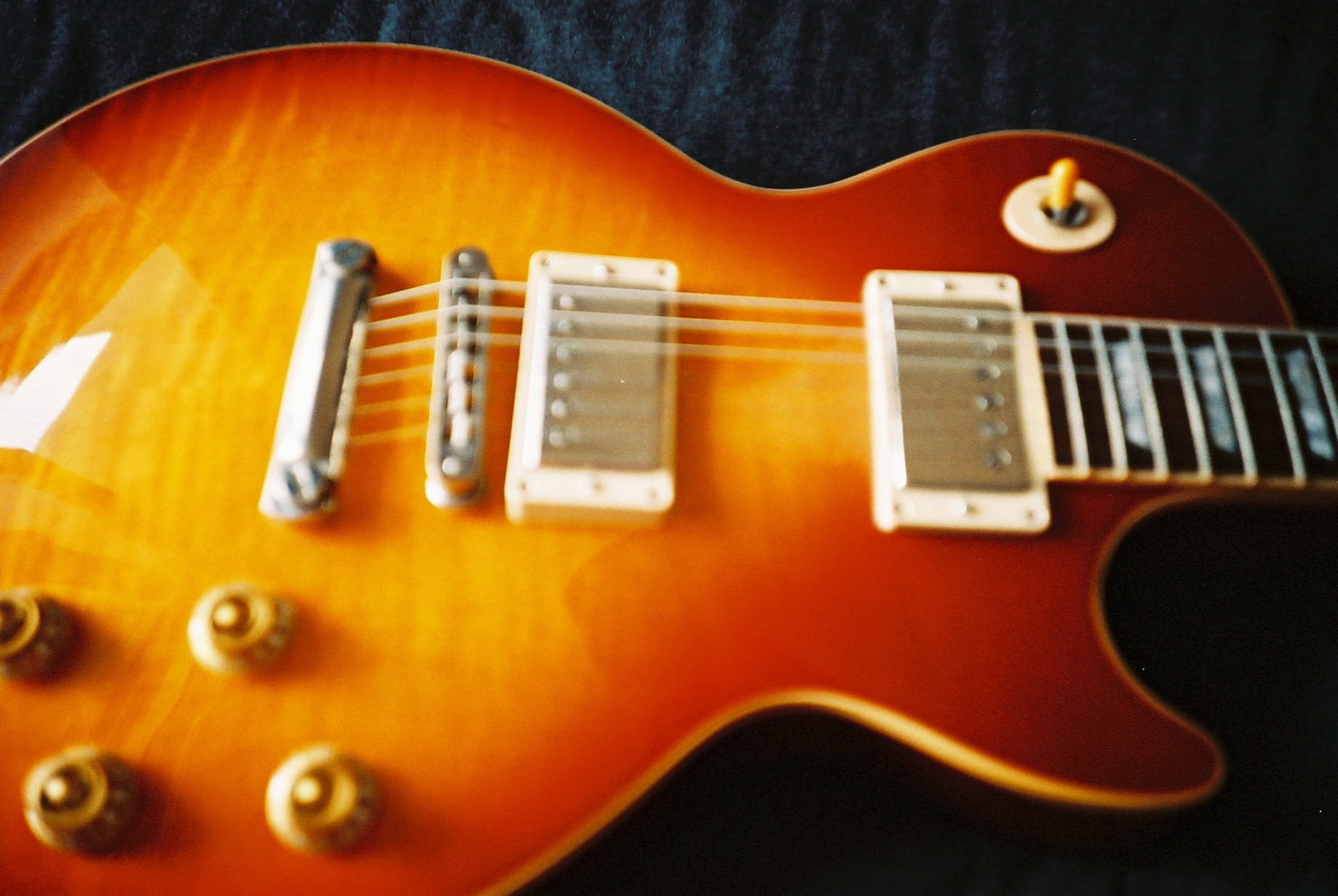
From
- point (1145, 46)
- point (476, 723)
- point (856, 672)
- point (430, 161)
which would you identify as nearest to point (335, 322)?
point (430, 161)

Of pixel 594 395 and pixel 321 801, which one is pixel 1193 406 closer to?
pixel 594 395

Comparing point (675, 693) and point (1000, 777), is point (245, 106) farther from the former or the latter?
point (1000, 777)

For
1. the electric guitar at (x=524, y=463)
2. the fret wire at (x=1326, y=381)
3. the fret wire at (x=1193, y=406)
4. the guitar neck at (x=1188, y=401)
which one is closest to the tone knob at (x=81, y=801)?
the electric guitar at (x=524, y=463)

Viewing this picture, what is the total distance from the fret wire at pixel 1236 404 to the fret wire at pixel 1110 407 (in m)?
0.09

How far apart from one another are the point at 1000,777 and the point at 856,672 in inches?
4.7

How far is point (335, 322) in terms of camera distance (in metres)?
0.64

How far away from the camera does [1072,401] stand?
654 millimetres

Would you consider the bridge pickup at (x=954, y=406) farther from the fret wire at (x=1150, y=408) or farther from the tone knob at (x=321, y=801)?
the tone knob at (x=321, y=801)

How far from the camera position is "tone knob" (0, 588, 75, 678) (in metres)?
0.53

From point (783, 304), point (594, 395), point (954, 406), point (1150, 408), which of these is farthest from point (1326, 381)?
point (594, 395)

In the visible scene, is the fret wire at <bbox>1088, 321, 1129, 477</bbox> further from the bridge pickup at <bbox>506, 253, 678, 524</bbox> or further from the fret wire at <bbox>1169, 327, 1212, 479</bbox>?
the bridge pickup at <bbox>506, 253, 678, 524</bbox>

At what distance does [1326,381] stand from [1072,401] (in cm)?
22

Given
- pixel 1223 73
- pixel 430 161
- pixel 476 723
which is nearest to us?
pixel 476 723

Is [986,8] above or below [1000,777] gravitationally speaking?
above
